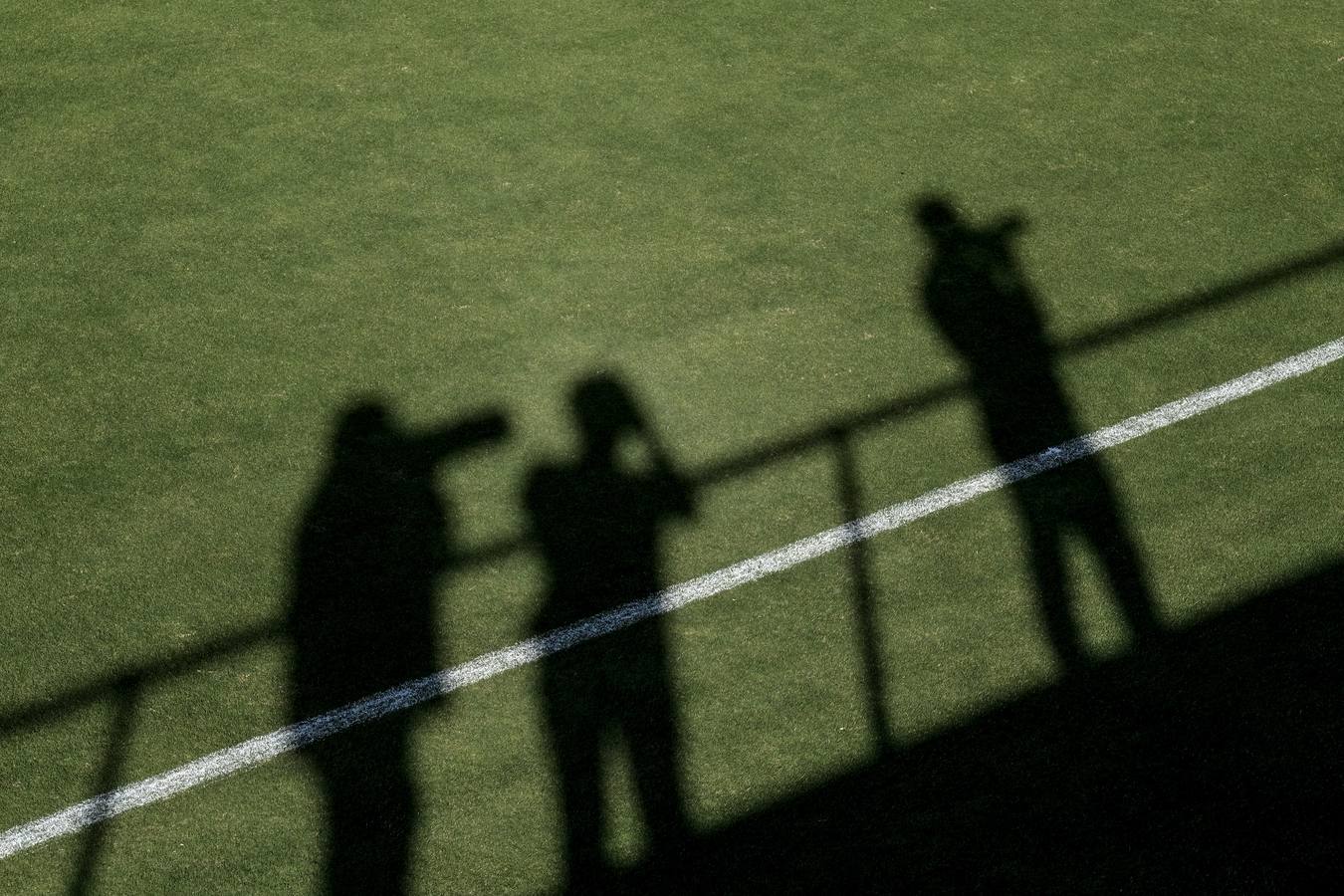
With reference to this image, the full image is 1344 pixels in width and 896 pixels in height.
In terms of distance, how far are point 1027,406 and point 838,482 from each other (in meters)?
1.07

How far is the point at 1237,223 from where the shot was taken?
301 inches

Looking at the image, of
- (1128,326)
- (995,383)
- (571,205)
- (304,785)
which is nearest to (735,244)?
(571,205)

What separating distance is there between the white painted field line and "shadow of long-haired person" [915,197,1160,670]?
0.15 meters

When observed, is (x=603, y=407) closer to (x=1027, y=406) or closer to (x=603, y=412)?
(x=603, y=412)

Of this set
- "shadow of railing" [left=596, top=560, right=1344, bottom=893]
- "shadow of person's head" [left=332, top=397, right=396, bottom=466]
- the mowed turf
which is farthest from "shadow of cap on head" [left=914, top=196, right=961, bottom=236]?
"shadow of person's head" [left=332, top=397, right=396, bottom=466]

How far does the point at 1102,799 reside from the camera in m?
5.35

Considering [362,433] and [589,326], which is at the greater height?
[589,326]

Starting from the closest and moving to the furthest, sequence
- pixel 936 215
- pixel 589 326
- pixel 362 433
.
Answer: pixel 362 433
pixel 589 326
pixel 936 215

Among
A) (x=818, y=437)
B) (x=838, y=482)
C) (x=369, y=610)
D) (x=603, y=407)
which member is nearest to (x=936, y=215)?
(x=818, y=437)

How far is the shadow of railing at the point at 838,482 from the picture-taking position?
5.67m

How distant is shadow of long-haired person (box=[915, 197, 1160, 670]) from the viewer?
6035 mm

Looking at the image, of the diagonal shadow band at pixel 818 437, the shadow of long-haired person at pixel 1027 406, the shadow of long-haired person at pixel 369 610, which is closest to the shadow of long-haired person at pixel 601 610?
the diagonal shadow band at pixel 818 437

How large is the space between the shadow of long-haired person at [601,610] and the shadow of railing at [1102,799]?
0.26 meters

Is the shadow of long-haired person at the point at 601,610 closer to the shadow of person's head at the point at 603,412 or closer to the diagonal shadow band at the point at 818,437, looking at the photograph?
the shadow of person's head at the point at 603,412
